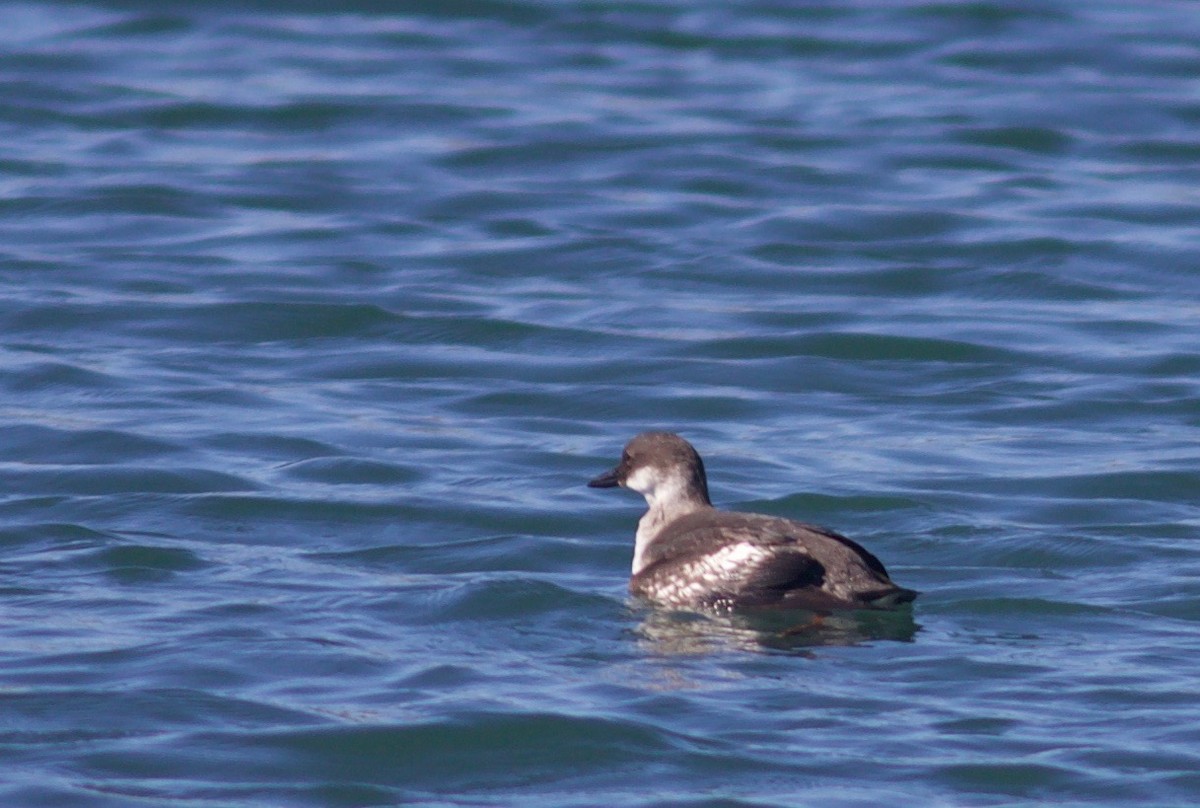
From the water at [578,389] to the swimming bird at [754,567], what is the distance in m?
0.15

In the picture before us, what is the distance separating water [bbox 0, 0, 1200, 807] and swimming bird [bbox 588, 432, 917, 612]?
15 centimetres

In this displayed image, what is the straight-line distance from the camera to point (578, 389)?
1362cm

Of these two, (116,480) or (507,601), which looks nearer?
(507,601)

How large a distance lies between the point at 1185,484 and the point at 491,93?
12.3m

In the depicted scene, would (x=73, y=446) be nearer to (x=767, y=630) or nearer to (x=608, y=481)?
(x=608, y=481)

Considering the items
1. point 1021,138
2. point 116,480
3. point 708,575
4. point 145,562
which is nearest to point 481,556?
point 708,575

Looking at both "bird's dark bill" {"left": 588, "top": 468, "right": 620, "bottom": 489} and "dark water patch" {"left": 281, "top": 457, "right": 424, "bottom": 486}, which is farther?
"dark water patch" {"left": 281, "top": 457, "right": 424, "bottom": 486}

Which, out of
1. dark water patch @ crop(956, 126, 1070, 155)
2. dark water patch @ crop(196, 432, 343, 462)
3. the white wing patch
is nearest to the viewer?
the white wing patch

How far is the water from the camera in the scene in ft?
25.6

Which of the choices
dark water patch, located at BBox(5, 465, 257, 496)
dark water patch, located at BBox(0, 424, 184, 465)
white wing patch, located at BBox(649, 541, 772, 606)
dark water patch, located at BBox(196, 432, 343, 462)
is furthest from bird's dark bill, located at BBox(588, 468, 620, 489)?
dark water patch, located at BBox(0, 424, 184, 465)

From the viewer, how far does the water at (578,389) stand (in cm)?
780

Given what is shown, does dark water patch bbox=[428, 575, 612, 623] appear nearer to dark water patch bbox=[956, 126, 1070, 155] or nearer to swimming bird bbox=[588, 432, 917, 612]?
swimming bird bbox=[588, 432, 917, 612]

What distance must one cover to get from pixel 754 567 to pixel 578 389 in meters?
4.65

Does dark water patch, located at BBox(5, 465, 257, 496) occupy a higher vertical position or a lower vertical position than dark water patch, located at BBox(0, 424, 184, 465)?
lower
